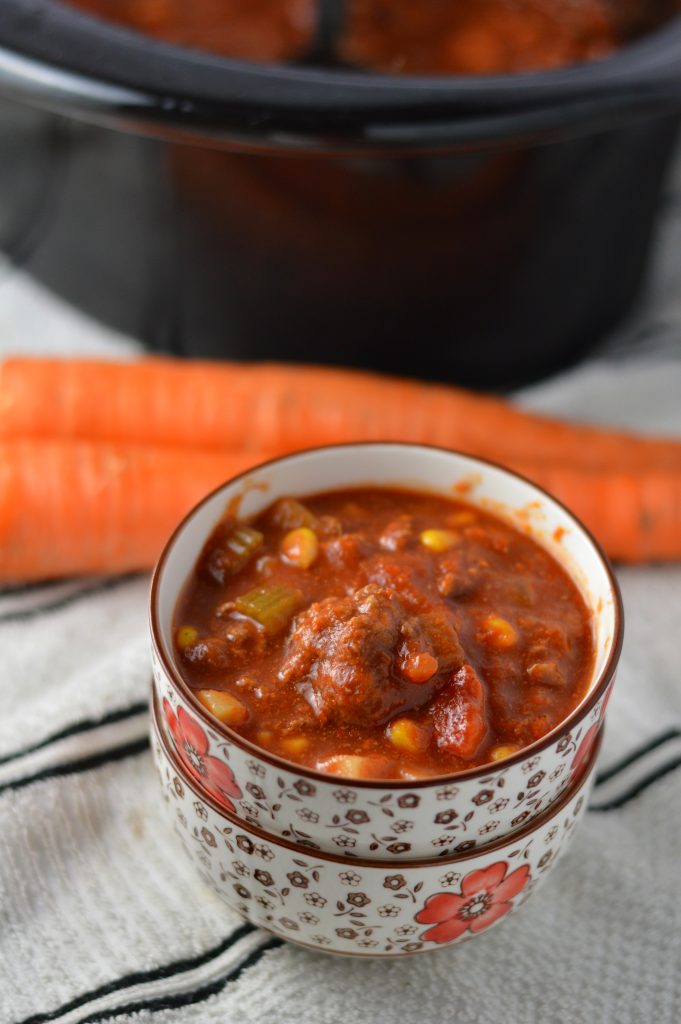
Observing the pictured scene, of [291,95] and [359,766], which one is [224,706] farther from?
[291,95]

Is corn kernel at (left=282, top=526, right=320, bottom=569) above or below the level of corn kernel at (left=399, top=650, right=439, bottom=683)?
below

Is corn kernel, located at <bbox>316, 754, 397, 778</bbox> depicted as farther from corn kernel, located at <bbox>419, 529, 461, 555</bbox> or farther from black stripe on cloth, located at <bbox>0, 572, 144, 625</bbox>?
black stripe on cloth, located at <bbox>0, 572, 144, 625</bbox>

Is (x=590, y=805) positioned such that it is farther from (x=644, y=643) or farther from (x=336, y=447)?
(x=336, y=447)

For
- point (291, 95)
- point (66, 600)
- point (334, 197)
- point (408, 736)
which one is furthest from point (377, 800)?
point (334, 197)

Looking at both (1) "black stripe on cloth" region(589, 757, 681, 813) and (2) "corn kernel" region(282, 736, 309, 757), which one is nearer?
(2) "corn kernel" region(282, 736, 309, 757)

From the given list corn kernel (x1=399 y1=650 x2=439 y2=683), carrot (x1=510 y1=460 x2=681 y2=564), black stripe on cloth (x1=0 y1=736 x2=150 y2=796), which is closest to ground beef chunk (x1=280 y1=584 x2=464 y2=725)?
corn kernel (x1=399 y1=650 x2=439 y2=683)

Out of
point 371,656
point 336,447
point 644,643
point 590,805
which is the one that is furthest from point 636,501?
point 371,656

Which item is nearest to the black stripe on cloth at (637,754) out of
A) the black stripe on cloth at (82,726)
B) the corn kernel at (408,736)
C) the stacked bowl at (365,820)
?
the stacked bowl at (365,820)
